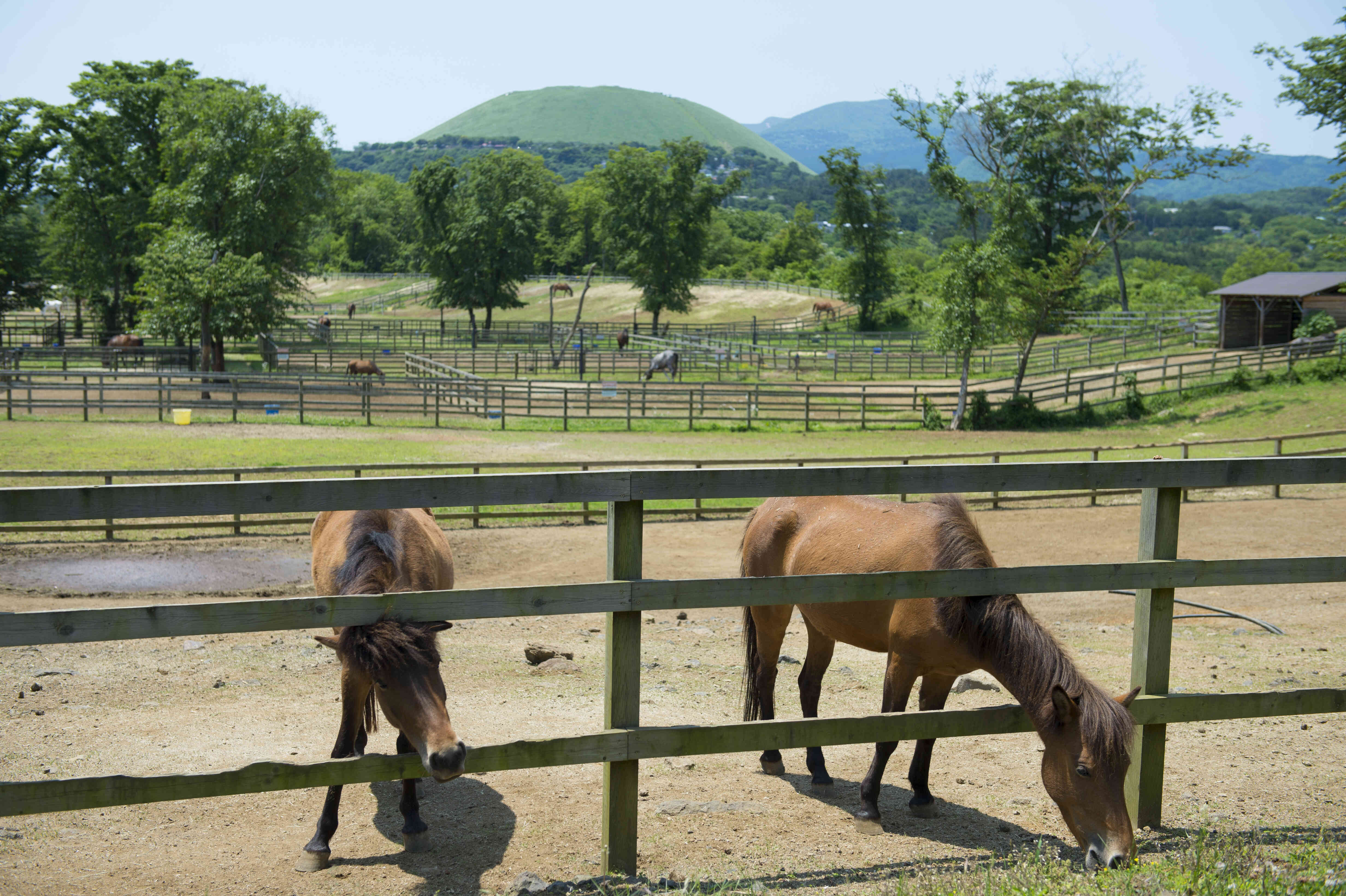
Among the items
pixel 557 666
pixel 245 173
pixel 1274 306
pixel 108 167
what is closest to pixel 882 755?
pixel 557 666

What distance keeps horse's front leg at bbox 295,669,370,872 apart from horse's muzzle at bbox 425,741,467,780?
721 mm

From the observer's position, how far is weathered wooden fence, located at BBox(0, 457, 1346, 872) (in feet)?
9.57

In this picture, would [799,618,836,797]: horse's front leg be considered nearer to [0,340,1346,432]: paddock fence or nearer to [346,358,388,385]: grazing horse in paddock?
[0,340,1346,432]: paddock fence

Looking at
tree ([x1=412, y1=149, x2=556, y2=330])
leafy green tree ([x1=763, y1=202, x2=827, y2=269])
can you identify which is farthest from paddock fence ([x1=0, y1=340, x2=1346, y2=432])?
leafy green tree ([x1=763, y1=202, x2=827, y2=269])

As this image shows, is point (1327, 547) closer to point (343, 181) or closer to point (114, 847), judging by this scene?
point (114, 847)

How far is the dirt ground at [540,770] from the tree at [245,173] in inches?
1480

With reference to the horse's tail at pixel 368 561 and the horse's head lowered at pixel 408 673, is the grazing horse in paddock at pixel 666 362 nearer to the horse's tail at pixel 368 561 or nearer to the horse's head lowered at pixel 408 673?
the horse's tail at pixel 368 561

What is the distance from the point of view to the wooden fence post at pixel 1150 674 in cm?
392

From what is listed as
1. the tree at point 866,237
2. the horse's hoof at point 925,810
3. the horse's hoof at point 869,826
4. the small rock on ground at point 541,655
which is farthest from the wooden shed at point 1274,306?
the horse's hoof at point 869,826

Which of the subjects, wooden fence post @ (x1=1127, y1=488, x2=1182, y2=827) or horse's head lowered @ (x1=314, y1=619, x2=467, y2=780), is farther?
wooden fence post @ (x1=1127, y1=488, x2=1182, y2=827)

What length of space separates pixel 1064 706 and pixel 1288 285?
4386 centimetres

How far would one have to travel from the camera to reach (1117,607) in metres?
10.6

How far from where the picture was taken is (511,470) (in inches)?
690

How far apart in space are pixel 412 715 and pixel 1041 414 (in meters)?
31.1
